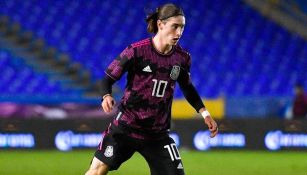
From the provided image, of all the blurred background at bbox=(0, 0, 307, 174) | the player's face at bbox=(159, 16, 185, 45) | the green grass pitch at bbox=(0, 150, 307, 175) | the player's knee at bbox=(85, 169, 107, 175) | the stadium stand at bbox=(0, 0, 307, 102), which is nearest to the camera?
the player's face at bbox=(159, 16, 185, 45)

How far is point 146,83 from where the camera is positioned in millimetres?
6188

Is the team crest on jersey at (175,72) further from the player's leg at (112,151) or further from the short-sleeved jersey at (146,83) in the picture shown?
the player's leg at (112,151)

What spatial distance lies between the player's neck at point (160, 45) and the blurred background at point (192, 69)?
8.39m

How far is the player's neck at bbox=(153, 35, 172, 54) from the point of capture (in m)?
6.20

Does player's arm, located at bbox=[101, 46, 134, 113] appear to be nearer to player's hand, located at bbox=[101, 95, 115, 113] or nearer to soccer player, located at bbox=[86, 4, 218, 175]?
soccer player, located at bbox=[86, 4, 218, 175]

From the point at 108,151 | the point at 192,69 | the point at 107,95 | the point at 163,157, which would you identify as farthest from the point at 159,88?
the point at 192,69

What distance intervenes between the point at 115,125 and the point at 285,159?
25.0ft

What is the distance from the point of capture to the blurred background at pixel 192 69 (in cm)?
1464

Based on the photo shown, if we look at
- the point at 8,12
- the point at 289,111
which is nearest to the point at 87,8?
the point at 8,12

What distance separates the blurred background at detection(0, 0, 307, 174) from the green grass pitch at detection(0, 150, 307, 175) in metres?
0.40

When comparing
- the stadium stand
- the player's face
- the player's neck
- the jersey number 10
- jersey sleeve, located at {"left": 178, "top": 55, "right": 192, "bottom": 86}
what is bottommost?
the jersey number 10

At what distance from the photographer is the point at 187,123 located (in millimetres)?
14625

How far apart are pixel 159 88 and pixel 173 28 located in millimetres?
544

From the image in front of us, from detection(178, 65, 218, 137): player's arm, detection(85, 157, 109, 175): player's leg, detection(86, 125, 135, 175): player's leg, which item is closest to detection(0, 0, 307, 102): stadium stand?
detection(178, 65, 218, 137): player's arm
